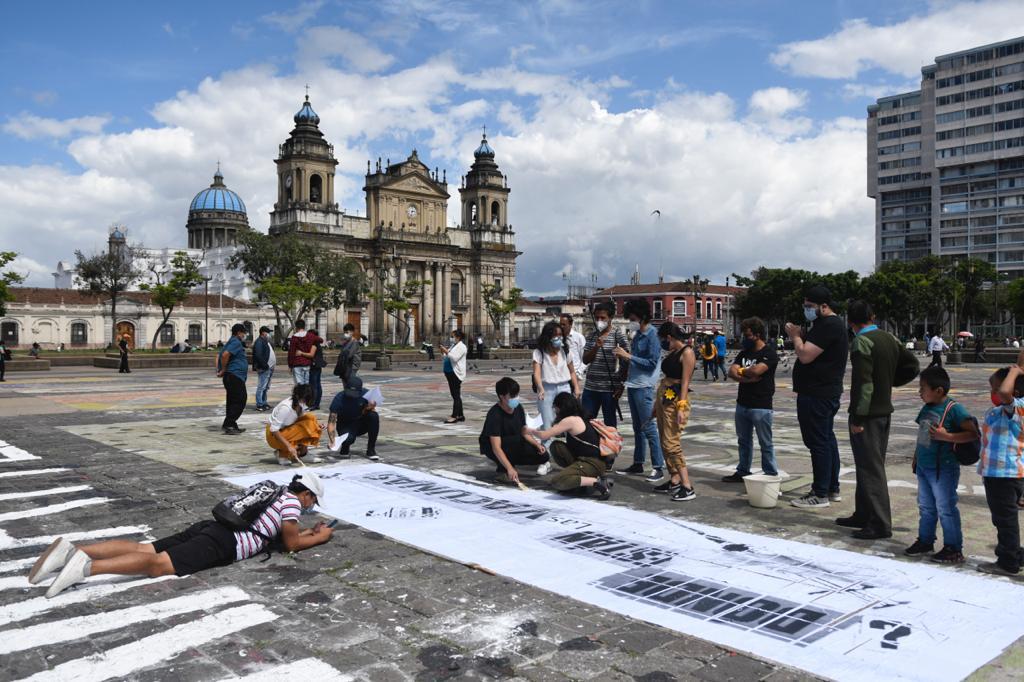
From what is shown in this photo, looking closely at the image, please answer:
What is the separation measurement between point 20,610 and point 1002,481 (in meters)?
6.20

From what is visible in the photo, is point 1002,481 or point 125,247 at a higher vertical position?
point 125,247

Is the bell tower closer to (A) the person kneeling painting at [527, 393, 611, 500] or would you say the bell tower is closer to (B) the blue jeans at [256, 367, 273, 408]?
(B) the blue jeans at [256, 367, 273, 408]

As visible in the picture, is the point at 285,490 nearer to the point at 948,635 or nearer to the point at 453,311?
the point at 948,635

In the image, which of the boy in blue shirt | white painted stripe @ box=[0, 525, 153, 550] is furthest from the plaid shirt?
white painted stripe @ box=[0, 525, 153, 550]

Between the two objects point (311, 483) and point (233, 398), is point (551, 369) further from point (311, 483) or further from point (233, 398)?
point (233, 398)

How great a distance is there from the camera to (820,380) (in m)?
7.17

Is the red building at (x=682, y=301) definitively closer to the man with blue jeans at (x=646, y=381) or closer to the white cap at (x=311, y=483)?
the man with blue jeans at (x=646, y=381)

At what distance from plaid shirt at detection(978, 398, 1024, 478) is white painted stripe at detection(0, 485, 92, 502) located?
793 cm

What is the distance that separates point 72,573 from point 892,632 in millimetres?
4833

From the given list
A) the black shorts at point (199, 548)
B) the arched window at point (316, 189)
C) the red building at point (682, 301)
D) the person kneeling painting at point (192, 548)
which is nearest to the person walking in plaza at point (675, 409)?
the person kneeling painting at point (192, 548)

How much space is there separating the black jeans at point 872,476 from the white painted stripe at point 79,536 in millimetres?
5771

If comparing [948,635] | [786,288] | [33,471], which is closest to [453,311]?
[786,288]

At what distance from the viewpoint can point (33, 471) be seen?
29.1 ft

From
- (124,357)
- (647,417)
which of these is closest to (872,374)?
(647,417)
